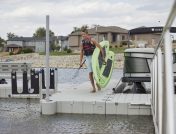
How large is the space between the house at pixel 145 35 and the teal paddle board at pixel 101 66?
1.82 meters

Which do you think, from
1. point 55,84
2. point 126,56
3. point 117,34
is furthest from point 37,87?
point 117,34

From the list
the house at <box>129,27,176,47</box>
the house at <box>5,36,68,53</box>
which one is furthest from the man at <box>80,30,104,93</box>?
the house at <box>5,36,68,53</box>

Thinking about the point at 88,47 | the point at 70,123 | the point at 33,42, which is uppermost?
the point at 33,42

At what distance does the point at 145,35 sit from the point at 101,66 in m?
3.86

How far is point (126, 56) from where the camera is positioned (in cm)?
1205

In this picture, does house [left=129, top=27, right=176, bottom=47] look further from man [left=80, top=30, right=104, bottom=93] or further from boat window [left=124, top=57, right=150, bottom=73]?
man [left=80, top=30, right=104, bottom=93]

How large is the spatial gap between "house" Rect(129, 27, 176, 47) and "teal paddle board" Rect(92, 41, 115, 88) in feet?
5.98

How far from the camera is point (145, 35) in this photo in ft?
49.0

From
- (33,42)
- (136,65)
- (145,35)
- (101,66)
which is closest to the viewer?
(101,66)

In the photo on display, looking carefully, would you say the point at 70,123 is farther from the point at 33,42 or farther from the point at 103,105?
Answer: the point at 33,42

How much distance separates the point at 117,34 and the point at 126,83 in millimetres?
72930

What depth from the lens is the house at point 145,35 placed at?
527 inches

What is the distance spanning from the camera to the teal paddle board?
36.7ft

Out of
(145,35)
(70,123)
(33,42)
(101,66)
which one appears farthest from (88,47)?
(33,42)
